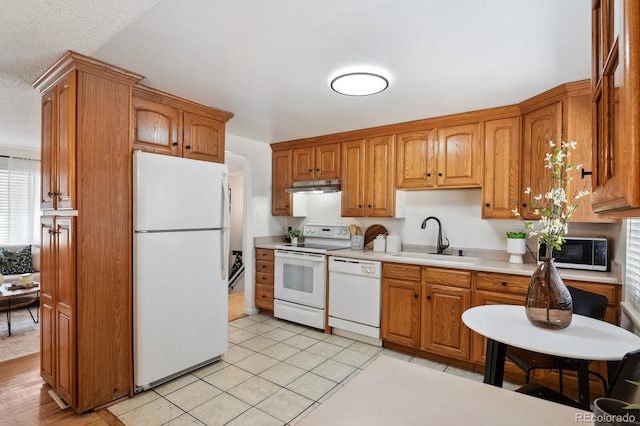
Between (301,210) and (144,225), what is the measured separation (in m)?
2.43

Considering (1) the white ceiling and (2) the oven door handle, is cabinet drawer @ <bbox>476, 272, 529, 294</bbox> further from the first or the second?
(2) the oven door handle

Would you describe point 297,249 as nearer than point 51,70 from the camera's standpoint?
No

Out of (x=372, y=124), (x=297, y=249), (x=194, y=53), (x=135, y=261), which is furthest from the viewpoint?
(x=297, y=249)

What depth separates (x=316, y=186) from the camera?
403 cm

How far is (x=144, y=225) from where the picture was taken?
7.66ft

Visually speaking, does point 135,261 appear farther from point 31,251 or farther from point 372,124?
point 31,251

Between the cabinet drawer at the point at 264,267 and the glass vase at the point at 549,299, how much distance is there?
122 inches

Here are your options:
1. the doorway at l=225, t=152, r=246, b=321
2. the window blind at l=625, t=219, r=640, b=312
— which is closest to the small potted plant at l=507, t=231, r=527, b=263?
the window blind at l=625, t=219, r=640, b=312

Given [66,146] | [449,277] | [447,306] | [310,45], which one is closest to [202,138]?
[66,146]

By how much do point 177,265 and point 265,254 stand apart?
1.78m

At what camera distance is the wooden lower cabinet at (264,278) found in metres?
4.19

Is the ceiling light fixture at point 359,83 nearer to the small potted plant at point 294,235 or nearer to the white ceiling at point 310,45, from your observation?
the white ceiling at point 310,45

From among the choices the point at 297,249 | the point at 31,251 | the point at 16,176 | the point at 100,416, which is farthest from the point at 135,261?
the point at 16,176

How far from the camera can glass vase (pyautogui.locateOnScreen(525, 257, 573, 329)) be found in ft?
5.00
